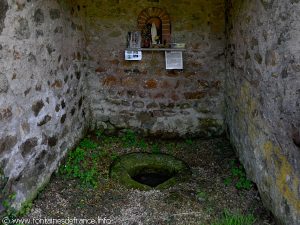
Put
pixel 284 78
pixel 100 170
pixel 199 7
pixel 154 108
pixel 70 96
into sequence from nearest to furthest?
pixel 284 78 → pixel 100 170 → pixel 70 96 → pixel 199 7 → pixel 154 108

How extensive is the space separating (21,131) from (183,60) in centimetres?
236

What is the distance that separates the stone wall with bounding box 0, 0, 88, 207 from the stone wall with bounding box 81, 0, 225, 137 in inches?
17.7

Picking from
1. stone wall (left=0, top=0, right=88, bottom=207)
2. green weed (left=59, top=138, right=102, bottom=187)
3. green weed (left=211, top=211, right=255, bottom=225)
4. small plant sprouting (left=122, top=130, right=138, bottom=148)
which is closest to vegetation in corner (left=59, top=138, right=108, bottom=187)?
green weed (left=59, top=138, right=102, bottom=187)

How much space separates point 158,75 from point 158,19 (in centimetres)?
73

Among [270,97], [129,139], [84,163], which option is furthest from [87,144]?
[270,97]

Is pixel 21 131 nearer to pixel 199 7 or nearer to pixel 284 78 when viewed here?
pixel 284 78

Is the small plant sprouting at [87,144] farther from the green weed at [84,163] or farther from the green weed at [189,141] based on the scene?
the green weed at [189,141]

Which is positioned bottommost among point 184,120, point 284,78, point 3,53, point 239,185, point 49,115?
point 239,185

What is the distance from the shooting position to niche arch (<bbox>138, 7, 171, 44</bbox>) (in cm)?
420

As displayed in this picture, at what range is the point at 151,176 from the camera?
3896 millimetres

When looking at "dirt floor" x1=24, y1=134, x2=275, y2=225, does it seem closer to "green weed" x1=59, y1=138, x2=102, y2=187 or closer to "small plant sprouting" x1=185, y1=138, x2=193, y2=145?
"green weed" x1=59, y1=138, x2=102, y2=187

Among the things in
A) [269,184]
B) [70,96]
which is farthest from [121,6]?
[269,184]

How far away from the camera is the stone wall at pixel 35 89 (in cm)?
255

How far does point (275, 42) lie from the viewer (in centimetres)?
254
